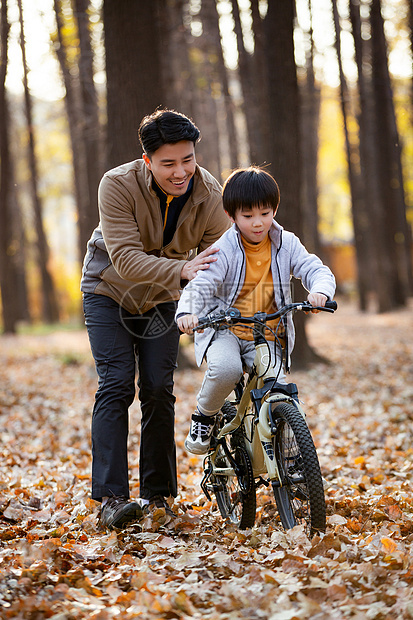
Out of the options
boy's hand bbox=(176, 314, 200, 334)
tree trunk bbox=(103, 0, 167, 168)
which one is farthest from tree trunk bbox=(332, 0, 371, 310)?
boy's hand bbox=(176, 314, 200, 334)

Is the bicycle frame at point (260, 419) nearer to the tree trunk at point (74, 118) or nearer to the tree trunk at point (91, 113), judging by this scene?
the tree trunk at point (91, 113)

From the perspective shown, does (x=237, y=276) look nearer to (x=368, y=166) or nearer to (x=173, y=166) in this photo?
(x=173, y=166)

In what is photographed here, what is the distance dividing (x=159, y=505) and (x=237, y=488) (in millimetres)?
579

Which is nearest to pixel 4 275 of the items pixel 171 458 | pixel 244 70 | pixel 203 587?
pixel 244 70

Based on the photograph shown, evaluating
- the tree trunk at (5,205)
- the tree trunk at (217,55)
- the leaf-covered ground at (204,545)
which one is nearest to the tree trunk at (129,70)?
the leaf-covered ground at (204,545)

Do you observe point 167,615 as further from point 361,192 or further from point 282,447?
point 361,192

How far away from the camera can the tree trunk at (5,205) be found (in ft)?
62.8

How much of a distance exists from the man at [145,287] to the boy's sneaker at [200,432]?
0.99 ft

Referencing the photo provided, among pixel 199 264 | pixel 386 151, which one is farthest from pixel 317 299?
pixel 386 151

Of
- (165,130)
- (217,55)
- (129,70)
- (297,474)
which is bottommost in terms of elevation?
(297,474)

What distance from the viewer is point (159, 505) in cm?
429

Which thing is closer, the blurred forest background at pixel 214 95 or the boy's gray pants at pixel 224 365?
the boy's gray pants at pixel 224 365

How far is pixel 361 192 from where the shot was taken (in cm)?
2455

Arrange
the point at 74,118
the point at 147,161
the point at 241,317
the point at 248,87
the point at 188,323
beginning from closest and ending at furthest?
the point at 188,323 < the point at 241,317 < the point at 147,161 < the point at 248,87 < the point at 74,118
